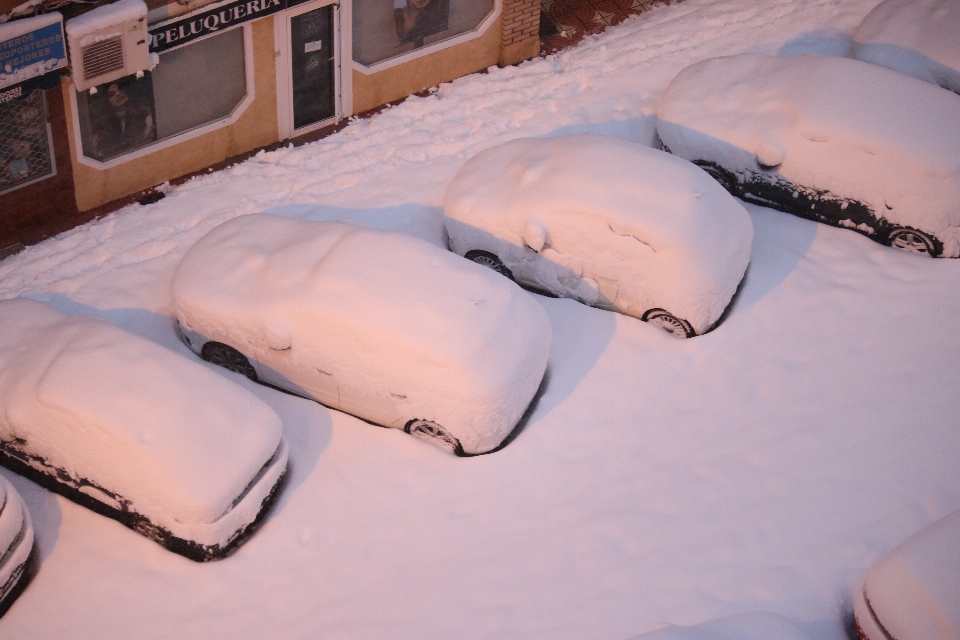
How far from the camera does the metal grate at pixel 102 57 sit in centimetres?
928

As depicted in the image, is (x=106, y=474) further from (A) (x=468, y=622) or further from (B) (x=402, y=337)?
(A) (x=468, y=622)

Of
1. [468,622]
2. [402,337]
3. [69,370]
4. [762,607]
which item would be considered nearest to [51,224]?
[69,370]

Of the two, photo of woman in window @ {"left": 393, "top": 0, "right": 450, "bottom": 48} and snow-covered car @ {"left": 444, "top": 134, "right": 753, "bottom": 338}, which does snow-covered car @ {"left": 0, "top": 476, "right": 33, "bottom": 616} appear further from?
photo of woman in window @ {"left": 393, "top": 0, "right": 450, "bottom": 48}

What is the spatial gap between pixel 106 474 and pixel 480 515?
9.49ft

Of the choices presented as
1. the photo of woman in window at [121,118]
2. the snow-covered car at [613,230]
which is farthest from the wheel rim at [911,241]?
the photo of woman in window at [121,118]

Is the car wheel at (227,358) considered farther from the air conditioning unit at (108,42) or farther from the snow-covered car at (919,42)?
the snow-covered car at (919,42)

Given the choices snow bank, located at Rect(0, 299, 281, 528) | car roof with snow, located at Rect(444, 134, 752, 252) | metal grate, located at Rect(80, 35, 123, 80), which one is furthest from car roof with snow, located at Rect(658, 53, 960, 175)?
snow bank, located at Rect(0, 299, 281, 528)

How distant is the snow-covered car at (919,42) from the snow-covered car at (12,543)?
34.7ft

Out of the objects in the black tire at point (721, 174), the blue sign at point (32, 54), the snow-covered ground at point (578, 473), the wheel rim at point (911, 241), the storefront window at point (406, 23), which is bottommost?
the snow-covered ground at point (578, 473)

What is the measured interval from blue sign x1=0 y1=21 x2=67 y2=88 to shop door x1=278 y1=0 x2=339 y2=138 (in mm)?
2525

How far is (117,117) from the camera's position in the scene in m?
10.2

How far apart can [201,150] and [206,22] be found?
1566mm

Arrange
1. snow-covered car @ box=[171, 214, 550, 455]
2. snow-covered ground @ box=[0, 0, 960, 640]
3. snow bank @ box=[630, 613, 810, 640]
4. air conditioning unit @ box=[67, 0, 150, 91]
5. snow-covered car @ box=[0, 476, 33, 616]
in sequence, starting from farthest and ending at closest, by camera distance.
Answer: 1. air conditioning unit @ box=[67, 0, 150, 91]
2. snow-covered car @ box=[171, 214, 550, 455]
3. snow-covered ground @ box=[0, 0, 960, 640]
4. snow-covered car @ box=[0, 476, 33, 616]
5. snow bank @ box=[630, 613, 810, 640]

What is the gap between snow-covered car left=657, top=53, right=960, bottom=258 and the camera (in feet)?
32.0
